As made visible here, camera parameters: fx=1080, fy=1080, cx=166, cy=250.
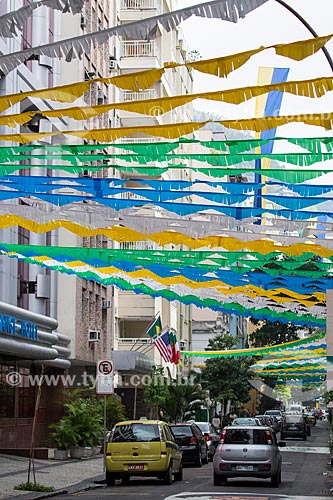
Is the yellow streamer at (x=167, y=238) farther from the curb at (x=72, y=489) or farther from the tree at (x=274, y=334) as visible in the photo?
the tree at (x=274, y=334)

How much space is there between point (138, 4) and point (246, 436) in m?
40.2

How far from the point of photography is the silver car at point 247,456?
85.4ft

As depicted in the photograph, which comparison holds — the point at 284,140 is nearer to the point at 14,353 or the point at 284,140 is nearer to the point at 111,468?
the point at 111,468

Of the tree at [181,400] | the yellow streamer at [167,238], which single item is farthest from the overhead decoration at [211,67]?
the tree at [181,400]

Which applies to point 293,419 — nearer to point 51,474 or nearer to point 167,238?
point 51,474

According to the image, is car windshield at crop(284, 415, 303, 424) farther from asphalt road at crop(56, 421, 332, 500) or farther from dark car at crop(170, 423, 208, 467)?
asphalt road at crop(56, 421, 332, 500)

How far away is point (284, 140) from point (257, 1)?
4756 mm

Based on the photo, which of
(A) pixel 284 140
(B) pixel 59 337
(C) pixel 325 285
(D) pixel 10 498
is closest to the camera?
(A) pixel 284 140

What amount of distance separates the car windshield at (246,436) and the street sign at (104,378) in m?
4.96

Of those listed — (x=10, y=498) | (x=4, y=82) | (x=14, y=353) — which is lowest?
(x=10, y=498)

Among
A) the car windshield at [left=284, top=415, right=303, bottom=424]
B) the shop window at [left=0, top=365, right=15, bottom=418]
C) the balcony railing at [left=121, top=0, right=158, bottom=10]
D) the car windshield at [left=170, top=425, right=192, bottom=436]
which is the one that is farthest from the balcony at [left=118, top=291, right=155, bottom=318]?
the car windshield at [left=170, top=425, right=192, bottom=436]

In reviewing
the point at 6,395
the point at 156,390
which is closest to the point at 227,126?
the point at 6,395

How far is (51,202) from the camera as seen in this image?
1816 centimetres

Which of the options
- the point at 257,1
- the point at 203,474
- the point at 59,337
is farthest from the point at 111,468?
the point at 257,1
